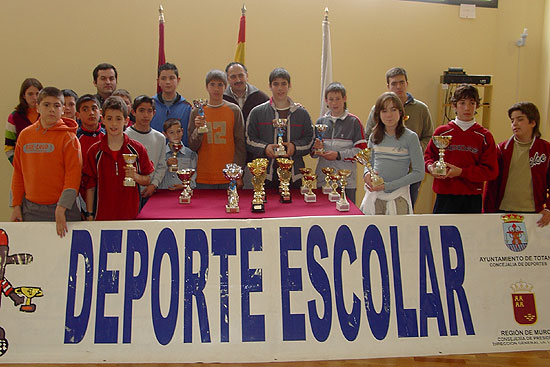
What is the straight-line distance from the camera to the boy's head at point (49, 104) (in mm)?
2908

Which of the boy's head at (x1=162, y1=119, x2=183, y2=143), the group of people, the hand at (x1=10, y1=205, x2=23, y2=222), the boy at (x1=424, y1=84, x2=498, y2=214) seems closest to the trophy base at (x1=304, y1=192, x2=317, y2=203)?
the group of people

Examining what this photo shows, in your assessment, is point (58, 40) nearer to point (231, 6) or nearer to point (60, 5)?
point (60, 5)

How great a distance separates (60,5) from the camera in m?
5.52

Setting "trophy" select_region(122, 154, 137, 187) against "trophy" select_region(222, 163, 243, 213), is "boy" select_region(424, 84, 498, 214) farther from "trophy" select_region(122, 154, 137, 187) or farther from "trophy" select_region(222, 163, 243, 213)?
"trophy" select_region(122, 154, 137, 187)

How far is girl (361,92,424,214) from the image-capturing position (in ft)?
10.9

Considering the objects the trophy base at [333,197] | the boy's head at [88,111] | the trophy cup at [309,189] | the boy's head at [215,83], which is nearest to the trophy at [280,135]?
the trophy cup at [309,189]

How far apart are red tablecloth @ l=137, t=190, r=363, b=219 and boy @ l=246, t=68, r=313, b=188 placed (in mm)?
371

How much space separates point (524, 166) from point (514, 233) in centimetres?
91

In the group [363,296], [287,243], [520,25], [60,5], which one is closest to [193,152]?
[287,243]

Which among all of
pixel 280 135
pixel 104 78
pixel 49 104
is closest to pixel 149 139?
pixel 49 104

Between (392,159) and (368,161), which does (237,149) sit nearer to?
(368,161)

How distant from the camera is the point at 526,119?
3.41m

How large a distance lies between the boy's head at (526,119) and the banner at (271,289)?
105cm

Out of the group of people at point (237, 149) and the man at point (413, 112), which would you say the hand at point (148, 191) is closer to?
the group of people at point (237, 149)
